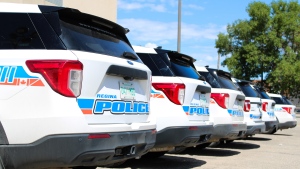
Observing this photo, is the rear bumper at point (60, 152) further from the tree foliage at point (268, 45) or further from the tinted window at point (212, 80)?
the tree foliage at point (268, 45)

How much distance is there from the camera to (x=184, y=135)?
6492mm

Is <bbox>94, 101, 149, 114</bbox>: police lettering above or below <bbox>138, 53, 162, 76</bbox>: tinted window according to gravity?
below

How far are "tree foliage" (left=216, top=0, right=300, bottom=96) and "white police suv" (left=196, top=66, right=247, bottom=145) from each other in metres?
32.7

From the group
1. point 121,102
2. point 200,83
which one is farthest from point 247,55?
point 121,102

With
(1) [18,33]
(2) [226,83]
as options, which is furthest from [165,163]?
(1) [18,33]

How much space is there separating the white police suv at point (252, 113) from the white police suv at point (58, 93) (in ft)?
21.6

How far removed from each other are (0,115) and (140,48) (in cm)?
352

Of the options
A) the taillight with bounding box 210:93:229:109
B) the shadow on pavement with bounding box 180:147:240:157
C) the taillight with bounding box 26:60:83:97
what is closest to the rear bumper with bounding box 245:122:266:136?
the shadow on pavement with bounding box 180:147:240:157

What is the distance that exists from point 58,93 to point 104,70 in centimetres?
57

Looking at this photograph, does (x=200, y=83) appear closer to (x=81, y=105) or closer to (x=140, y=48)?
(x=140, y=48)

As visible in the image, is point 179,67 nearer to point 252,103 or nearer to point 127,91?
point 127,91

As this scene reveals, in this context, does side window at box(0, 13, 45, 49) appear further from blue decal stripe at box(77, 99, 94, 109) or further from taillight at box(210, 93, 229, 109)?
taillight at box(210, 93, 229, 109)

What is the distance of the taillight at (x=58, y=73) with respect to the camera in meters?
3.78

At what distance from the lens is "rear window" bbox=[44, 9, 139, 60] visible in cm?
404
